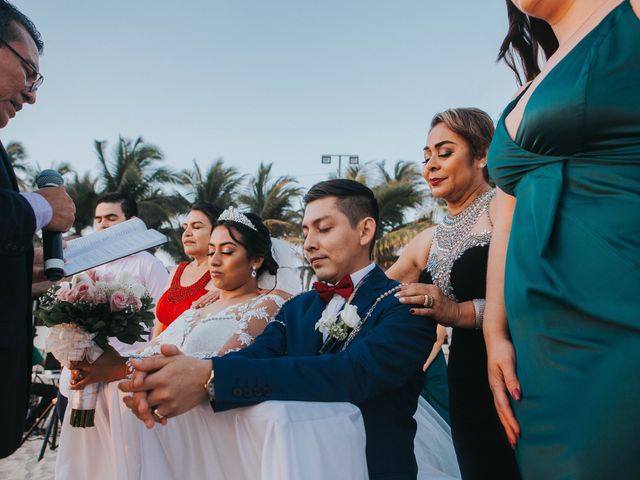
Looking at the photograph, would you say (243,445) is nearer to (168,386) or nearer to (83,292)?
(168,386)

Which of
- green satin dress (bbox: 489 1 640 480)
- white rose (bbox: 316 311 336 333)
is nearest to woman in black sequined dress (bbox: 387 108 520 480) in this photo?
white rose (bbox: 316 311 336 333)

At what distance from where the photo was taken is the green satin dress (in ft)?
4.16

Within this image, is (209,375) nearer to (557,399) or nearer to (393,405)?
(393,405)

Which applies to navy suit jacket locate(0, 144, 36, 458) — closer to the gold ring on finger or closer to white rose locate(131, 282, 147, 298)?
white rose locate(131, 282, 147, 298)

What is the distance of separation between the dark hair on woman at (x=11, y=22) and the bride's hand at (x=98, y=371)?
152 centimetres

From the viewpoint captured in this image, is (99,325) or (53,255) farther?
(99,325)

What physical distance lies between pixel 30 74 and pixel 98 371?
144 cm

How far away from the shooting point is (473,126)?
288 centimetres

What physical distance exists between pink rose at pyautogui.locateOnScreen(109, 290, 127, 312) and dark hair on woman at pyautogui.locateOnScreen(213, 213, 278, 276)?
1.14m

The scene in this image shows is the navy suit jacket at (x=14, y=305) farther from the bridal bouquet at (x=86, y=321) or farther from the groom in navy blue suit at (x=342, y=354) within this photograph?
the groom in navy blue suit at (x=342, y=354)

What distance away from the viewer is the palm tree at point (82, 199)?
93.8 ft

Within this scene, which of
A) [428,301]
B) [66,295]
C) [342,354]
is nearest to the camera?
[342,354]

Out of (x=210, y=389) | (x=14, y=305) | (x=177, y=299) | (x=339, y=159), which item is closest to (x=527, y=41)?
(x=210, y=389)

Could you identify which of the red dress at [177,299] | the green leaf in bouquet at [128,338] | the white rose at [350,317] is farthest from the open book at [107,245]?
the red dress at [177,299]
